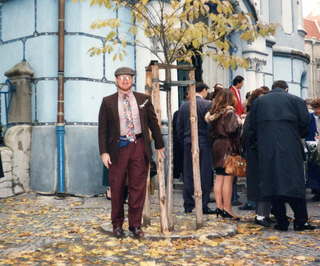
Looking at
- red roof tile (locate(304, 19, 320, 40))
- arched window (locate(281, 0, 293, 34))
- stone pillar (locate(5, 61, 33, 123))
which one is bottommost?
stone pillar (locate(5, 61, 33, 123))

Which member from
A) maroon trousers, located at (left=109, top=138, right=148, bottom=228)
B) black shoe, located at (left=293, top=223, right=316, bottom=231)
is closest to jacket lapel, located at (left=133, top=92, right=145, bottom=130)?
maroon trousers, located at (left=109, top=138, right=148, bottom=228)

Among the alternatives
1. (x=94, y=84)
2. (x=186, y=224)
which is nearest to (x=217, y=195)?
(x=186, y=224)

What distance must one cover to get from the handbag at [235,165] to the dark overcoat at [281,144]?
1.89 feet

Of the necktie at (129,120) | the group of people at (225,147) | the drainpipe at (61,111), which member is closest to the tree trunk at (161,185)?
the group of people at (225,147)

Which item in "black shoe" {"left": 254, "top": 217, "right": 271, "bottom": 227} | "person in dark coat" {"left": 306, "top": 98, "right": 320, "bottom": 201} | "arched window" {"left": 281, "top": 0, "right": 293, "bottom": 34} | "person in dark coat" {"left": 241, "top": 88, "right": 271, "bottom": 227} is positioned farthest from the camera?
"arched window" {"left": 281, "top": 0, "right": 293, "bottom": 34}

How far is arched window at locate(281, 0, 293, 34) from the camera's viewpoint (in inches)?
642

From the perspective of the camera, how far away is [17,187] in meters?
10.4

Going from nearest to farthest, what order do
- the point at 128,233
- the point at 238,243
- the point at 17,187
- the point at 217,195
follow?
the point at 238,243, the point at 128,233, the point at 217,195, the point at 17,187

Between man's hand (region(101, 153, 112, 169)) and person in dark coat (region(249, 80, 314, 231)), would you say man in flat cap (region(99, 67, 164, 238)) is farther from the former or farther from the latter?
person in dark coat (region(249, 80, 314, 231))

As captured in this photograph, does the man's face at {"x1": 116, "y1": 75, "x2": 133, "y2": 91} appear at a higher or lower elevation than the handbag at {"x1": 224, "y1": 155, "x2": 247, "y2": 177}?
higher

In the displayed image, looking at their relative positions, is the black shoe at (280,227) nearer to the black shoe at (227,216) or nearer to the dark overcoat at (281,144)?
the dark overcoat at (281,144)

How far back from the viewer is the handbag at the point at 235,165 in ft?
23.9

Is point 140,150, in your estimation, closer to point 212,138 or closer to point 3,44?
point 212,138

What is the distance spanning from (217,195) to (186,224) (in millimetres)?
776
